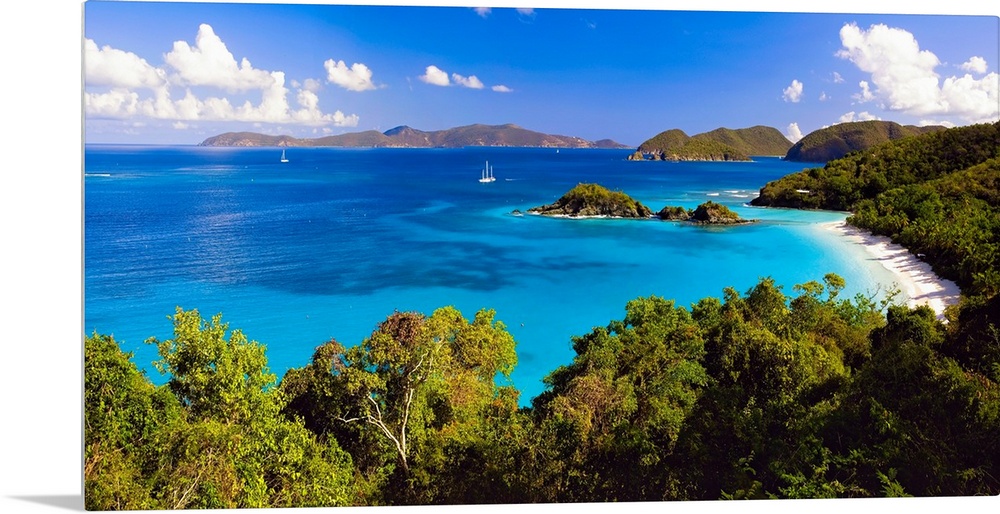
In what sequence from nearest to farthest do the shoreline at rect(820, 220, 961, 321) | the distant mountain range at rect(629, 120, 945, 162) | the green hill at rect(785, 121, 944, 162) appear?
1. the green hill at rect(785, 121, 944, 162)
2. the distant mountain range at rect(629, 120, 945, 162)
3. the shoreline at rect(820, 220, 961, 321)

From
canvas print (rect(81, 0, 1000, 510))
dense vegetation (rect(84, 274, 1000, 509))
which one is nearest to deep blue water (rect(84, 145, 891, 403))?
canvas print (rect(81, 0, 1000, 510))

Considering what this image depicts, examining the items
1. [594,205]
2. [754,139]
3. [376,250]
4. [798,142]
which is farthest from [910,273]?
[376,250]

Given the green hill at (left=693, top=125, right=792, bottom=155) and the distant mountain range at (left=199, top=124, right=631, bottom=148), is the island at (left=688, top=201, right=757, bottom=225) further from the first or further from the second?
the distant mountain range at (left=199, top=124, right=631, bottom=148)

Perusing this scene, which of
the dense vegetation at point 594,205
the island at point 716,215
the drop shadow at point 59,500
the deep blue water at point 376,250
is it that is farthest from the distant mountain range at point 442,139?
the island at point 716,215

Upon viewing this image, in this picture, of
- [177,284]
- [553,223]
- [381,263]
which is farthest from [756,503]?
[553,223]

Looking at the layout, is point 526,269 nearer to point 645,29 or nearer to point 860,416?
point 645,29
